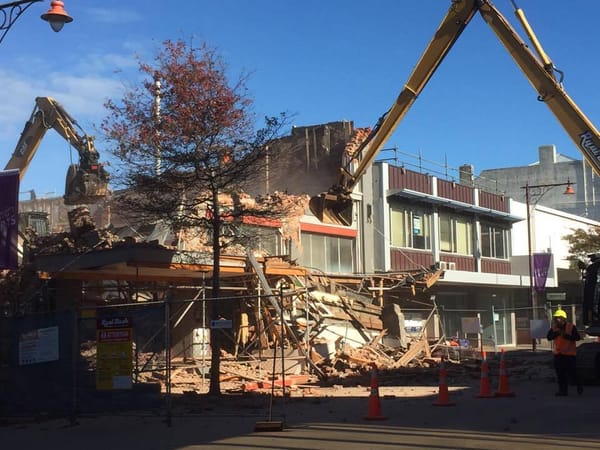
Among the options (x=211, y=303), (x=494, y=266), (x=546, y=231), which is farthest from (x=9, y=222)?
(x=546, y=231)

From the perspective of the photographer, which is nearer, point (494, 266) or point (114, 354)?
point (114, 354)

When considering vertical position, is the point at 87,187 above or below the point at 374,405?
above

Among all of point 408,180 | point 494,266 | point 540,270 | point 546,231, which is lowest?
point 540,270

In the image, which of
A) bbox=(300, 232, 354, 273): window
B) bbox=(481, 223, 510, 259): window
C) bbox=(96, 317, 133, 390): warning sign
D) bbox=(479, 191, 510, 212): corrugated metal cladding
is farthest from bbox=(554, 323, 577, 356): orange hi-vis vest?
bbox=(481, 223, 510, 259): window

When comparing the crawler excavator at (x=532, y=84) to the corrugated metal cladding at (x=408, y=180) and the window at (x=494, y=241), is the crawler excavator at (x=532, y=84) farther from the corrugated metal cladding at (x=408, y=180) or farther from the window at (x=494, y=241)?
the window at (x=494, y=241)

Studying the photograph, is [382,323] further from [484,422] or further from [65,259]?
[484,422]

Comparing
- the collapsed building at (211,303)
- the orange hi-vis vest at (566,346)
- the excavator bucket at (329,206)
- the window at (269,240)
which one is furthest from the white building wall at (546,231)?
the orange hi-vis vest at (566,346)

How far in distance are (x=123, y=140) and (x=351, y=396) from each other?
7.34 meters

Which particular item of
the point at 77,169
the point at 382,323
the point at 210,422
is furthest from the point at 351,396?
the point at 77,169

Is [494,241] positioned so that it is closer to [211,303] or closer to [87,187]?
[211,303]

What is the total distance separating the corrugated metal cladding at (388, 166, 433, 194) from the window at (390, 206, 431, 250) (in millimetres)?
971

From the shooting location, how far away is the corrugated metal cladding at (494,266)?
1688 inches

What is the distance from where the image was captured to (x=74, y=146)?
1107 inches

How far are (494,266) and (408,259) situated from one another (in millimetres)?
10254
